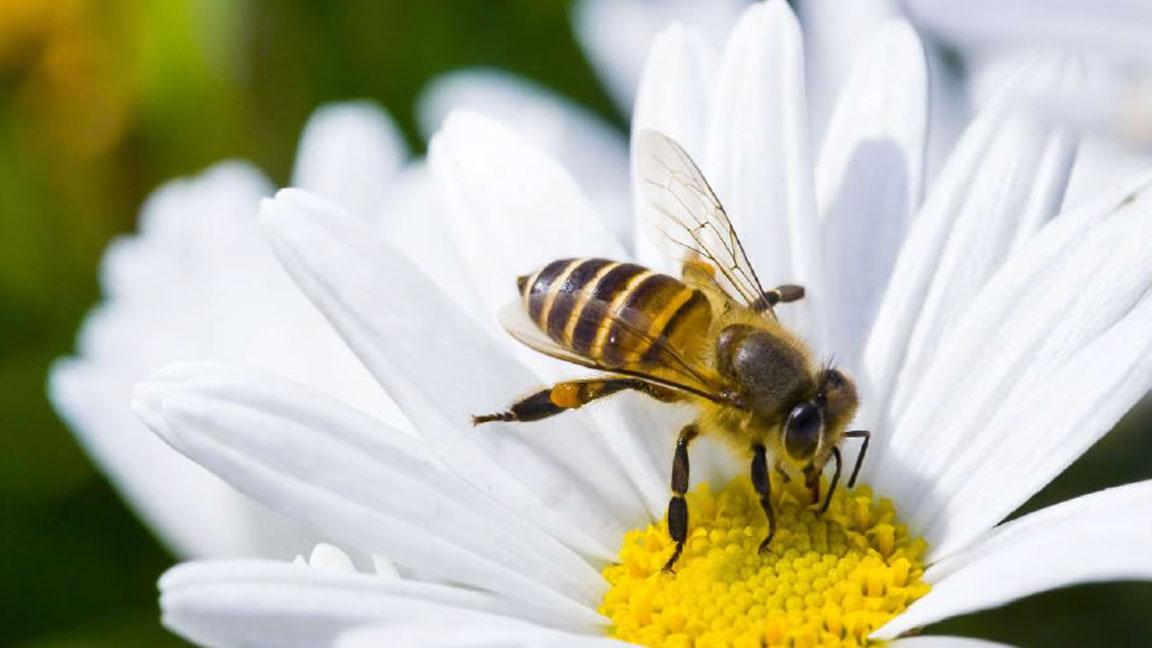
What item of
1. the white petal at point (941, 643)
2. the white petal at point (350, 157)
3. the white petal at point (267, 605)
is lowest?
the white petal at point (267, 605)

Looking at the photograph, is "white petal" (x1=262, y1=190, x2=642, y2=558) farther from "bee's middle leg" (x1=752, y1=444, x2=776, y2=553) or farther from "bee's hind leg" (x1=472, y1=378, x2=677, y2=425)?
"bee's middle leg" (x1=752, y1=444, x2=776, y2=553)

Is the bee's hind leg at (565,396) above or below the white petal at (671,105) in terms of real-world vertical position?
below

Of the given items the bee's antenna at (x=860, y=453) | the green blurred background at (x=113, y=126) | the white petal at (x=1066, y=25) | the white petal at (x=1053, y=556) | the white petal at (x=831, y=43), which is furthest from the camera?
the green blurred background at (x=113, y=126)

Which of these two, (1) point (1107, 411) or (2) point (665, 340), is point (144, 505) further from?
(1) point (1107, 411)

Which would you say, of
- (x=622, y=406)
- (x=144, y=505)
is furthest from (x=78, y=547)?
(x=622, y=406)

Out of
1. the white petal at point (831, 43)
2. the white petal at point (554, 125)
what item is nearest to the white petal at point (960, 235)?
the white petal at point (831, 43)

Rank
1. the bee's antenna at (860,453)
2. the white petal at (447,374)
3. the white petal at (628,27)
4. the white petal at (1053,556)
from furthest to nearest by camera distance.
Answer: the white petal at (628,27) < the bee's antenna at (860,453) < the white petal at (447,374) < the white petal at (1053,556)

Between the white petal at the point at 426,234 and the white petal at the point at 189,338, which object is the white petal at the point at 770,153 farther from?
the white petal at the point at 189,338

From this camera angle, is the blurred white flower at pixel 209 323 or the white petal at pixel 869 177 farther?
the blurred white flower at pixel 209 323
